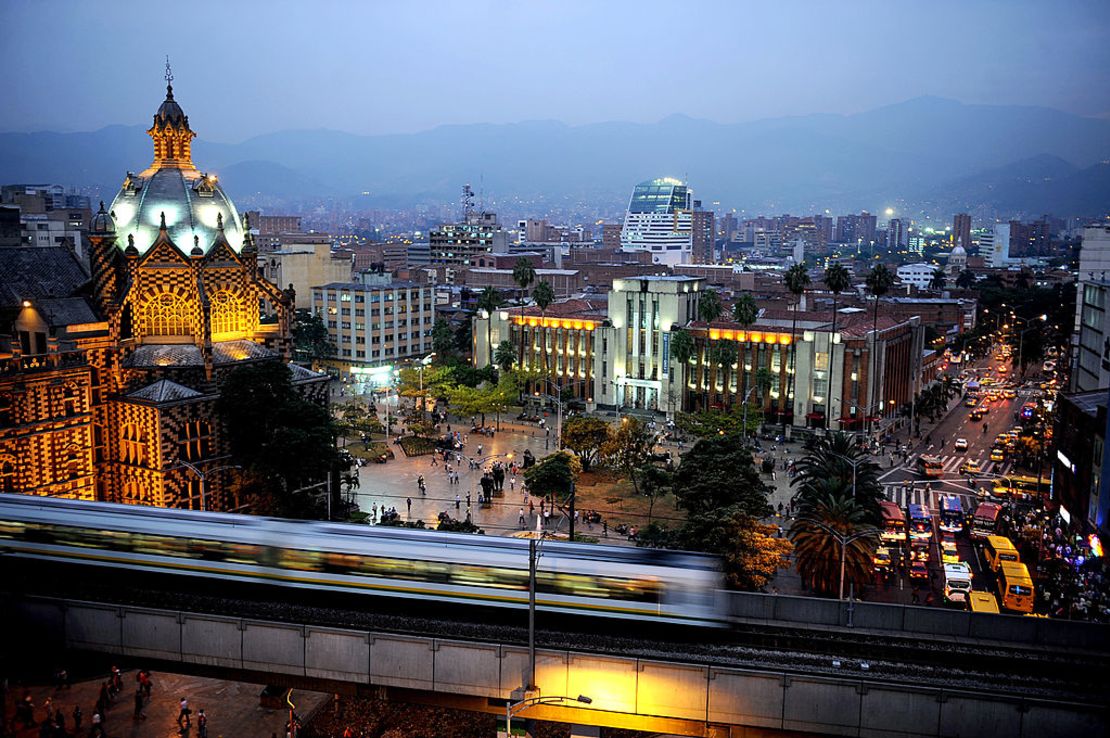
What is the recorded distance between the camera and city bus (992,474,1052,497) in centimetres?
6788

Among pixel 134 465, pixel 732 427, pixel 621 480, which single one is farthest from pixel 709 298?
pixel 134 465

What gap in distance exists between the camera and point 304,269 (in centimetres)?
14912

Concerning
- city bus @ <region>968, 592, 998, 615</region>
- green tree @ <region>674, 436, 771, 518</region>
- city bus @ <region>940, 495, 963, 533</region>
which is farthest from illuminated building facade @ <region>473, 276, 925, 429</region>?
city bus @ <region>968, 592, 998, 615</region>

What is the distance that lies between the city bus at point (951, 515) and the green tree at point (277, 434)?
3791cm

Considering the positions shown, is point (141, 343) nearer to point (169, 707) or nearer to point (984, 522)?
point (169, 707)

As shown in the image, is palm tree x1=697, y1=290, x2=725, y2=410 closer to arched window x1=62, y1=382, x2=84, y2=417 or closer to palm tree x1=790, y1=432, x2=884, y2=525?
palm tree x1=790, y1=432, x2=884, y2=525

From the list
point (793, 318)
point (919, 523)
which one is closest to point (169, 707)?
point (919, 523)

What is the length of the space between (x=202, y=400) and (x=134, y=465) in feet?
17.5

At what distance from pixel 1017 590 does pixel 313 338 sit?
93.9m

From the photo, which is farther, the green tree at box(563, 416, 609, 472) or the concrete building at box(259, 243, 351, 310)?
the concrete building at box(259, 243, 351, 310)

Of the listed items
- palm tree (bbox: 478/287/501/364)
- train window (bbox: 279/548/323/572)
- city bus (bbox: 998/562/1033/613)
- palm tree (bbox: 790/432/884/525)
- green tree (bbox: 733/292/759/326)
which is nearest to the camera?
train window (bbox: 279/548/323/572)

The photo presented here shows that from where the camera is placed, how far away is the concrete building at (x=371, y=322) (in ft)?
404

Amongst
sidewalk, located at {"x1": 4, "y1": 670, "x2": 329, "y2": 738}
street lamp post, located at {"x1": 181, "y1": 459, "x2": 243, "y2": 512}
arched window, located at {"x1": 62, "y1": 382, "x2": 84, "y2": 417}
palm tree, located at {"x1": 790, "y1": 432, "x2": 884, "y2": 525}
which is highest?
arched window, located at {"x1": 62, "y1": 382, "x2": 84, "y2": 417}

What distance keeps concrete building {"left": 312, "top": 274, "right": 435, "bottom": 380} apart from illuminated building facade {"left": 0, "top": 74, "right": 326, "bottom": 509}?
59.8 metres
